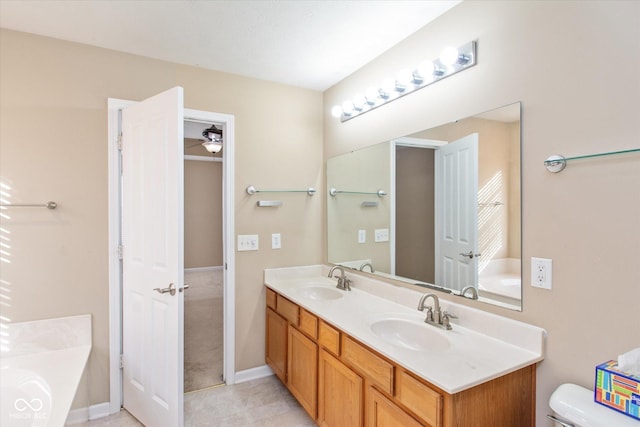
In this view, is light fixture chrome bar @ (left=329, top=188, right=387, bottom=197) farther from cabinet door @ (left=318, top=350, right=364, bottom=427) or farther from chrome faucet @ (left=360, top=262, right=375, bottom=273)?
cabinet door @ (left=318, top=350, right=364, bottom=427)

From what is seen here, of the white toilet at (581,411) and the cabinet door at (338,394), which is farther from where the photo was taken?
the cabinet door at (338,394)

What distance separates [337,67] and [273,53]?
496mm

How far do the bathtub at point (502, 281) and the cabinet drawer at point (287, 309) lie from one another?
1170 millimetres

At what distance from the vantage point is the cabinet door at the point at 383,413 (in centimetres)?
128

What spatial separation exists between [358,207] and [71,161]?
1985 mm

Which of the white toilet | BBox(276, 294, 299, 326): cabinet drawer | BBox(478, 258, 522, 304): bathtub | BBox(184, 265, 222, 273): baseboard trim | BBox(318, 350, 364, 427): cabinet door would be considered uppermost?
BBox(478, 258, 522, 304): bathtub

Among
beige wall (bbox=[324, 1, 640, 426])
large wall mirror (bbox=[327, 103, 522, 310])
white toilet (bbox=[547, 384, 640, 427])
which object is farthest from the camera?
large wall mirror (bbox=[327, 103, 522, 310])

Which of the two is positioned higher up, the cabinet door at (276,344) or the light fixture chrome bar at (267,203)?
the light fixture chrome bar at (267,203)

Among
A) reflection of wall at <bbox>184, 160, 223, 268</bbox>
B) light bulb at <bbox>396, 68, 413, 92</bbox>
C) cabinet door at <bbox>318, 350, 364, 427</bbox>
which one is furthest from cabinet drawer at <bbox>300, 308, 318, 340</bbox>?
reflection of wall at <bbox>184, 160, 223, 268</bbox>

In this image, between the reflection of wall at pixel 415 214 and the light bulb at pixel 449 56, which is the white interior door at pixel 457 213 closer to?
the reflection of wall at pixel 415 214

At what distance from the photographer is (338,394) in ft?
5.63

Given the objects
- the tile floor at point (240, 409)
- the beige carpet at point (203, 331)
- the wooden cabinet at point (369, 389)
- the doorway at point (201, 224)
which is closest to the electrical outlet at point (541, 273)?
the wooden cabinet at point (369, 389)

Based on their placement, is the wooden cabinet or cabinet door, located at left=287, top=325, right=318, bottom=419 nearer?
the wooden cabinet

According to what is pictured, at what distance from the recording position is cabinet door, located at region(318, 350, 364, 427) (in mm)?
1569
